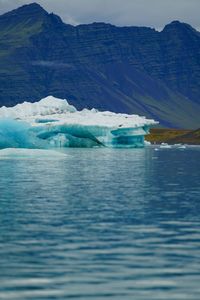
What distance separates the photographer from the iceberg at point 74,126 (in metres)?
112

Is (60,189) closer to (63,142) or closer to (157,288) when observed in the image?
(157,288)

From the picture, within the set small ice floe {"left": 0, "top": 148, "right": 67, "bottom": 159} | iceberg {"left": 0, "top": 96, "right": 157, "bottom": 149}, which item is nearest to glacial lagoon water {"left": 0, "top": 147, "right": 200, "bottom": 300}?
small ice floe {"left": 0, "top": 148, "right": 67, "bottom": 159}

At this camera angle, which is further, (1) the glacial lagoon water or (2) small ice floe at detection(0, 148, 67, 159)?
(2) small ice floe at detection(0, 148, 67, 159)

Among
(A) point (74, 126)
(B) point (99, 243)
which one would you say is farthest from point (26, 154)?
(B) point (99, 243)

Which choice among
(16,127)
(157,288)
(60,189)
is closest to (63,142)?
(16,127)

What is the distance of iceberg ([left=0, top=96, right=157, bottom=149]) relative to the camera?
11225 cm

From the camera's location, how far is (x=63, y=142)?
12331cm

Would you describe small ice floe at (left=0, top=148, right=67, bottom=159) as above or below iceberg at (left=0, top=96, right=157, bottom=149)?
below

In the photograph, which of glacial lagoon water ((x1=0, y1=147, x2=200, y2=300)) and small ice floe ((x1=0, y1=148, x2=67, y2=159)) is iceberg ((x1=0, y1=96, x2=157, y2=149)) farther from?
glacial lagoon water ((x1=0, y1=147, x2=200, y2=300))

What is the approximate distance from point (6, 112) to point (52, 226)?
10553 cm

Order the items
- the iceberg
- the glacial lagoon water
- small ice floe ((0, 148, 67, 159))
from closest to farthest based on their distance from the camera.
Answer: the glacial lagoon water
small ice floe ((0, 148, 67, 159))
the iceberg

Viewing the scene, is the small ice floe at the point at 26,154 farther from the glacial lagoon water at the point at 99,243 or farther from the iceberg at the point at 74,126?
the glacial lagoon water at the point at 99,243

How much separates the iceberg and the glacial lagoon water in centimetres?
5667

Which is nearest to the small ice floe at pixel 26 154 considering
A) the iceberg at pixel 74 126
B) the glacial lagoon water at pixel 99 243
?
the iceberg at pixel 74 126
